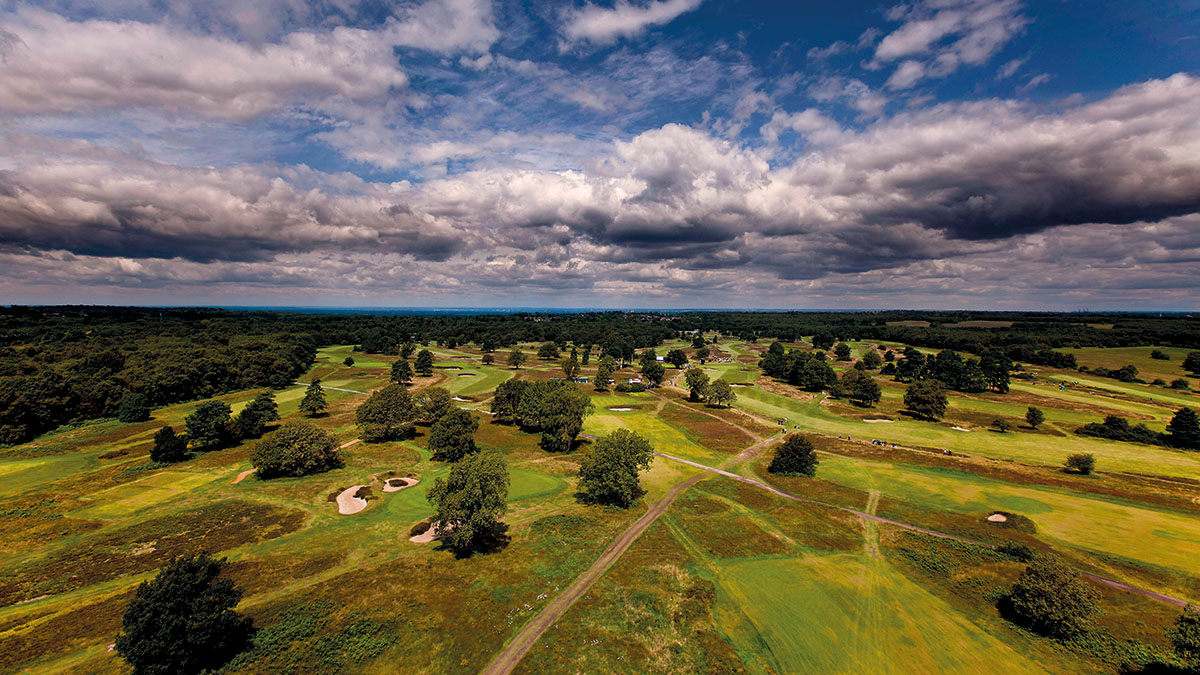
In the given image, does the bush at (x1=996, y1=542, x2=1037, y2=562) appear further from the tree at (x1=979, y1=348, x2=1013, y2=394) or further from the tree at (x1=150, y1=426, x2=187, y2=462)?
the tree at (x1=150, y1=426, x2=187, y2=462)

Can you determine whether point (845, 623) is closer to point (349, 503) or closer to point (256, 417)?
point (349, 503)

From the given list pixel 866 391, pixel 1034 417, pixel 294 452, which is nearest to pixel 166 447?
pixel 294 452

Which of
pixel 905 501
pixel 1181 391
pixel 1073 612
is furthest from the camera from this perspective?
pixel 1181 391

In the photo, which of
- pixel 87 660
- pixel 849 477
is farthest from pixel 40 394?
pixel 849 477

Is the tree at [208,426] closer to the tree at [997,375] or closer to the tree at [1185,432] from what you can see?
the tree at [1185,432]

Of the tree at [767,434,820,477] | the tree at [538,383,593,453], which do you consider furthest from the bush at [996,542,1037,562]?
the tree at [538,383,593,453]

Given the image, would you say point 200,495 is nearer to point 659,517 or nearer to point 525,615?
point 525,615
